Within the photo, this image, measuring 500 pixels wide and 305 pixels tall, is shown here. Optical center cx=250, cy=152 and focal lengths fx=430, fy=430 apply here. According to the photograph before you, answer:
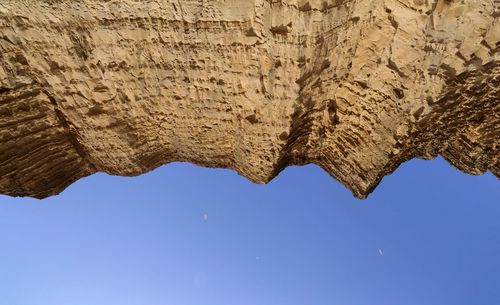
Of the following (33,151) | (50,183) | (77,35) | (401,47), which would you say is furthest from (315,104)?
(50,183)

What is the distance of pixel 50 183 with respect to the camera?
659 cm

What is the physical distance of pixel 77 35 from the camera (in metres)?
4.43

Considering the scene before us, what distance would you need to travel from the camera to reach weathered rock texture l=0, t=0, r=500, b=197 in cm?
420

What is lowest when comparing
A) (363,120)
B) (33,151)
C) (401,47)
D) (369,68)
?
(33,151)

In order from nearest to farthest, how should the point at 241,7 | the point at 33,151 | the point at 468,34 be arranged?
the point at 468,34 → the point at 241,7 → the point at 33,151

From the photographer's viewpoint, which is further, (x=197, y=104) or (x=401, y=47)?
(x=197, y=104)

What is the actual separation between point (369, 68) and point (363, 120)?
0.80m

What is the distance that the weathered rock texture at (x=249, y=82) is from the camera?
165 inches

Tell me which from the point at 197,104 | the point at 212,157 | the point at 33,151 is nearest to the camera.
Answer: the point at 197,104

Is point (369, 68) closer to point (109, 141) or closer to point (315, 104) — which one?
point (315, 104)

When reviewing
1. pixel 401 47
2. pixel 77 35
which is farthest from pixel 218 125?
pixel 401 47

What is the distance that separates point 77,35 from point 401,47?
3.32m

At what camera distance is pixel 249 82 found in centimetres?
487

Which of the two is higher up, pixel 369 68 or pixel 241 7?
pixel 241 7
